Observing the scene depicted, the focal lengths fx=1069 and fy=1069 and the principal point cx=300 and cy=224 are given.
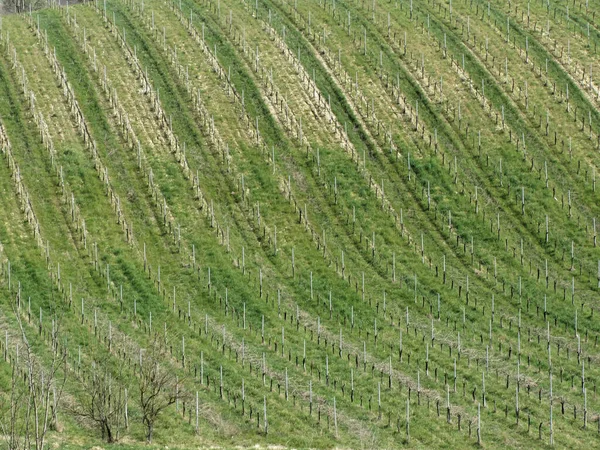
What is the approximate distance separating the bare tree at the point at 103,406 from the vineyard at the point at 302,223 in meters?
0.26

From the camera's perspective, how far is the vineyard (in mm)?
51125

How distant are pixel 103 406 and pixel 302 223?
2950 centimetres

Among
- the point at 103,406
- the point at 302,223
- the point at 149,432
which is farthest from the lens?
the point at 302,223

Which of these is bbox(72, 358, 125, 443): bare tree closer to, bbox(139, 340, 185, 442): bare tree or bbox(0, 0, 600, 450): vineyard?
bbox(0, 0, 600, 450): vineyard

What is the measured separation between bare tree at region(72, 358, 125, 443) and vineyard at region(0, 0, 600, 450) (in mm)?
256

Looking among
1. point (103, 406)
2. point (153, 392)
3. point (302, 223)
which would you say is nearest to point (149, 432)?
point (153, 392)

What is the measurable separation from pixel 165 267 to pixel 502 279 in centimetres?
2048

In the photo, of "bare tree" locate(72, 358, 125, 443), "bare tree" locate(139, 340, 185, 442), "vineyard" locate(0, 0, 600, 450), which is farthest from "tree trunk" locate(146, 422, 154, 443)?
"bare tree" locate(72, 358, 125, 443)

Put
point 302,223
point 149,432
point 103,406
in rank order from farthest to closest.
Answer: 1. point 302,223
2. point 149,432
3. point 103,406

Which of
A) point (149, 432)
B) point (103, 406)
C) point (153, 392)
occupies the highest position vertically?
point (103, 406)

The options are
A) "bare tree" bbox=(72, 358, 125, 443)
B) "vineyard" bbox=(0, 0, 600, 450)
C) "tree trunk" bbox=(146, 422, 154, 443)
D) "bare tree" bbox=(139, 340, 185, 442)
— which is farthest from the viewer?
"vineyard" bbox=(0, 0, 600, 450)

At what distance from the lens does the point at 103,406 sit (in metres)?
42.9

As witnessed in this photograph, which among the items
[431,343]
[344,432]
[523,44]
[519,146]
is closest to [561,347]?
[431,343]

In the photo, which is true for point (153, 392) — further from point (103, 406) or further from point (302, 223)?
point (302, 223)
